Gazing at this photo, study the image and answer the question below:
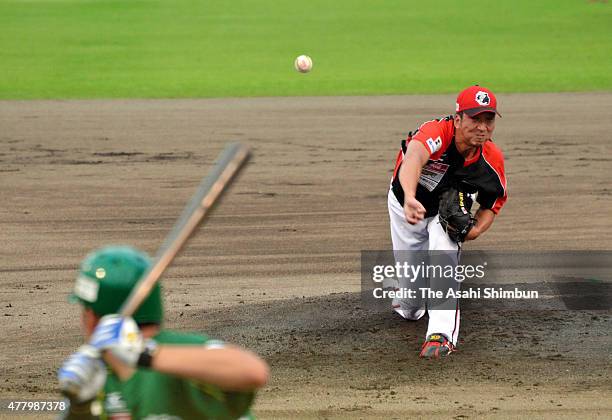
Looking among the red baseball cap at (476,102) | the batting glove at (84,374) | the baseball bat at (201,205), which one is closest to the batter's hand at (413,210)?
the red baseball cap at (476,102)

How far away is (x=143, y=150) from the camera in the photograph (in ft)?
62.1

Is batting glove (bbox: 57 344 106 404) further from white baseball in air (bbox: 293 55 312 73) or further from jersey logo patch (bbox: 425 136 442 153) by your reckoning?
white baseball in air (bbox: 293 55 312 73)

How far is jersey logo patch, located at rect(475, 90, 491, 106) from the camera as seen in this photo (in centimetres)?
765

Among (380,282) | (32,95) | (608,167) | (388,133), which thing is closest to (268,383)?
(380,282)

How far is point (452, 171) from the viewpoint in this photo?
801 centimetres

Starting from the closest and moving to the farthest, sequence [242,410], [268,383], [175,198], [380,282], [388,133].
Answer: [242,410] → [268,383] → [380,282] → [175,198] → [388,133]

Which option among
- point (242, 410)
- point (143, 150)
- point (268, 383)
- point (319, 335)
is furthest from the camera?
point (143, 150)

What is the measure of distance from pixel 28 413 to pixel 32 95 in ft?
65.6

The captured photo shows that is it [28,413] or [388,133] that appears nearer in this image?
[28,413]

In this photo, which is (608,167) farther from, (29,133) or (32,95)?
(32,95)

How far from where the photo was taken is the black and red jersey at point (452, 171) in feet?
25.9

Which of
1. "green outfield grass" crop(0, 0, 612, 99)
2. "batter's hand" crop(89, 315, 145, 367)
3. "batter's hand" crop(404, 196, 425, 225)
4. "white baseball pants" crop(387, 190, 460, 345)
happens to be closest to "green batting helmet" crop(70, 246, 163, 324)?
"batter's hand" crop(89, 315, 145, 367)

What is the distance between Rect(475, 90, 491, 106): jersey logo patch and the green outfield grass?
18.8 meters

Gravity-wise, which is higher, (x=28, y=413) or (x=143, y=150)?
(x=143, y=150)
